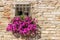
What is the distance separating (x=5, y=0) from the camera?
33.5 ft

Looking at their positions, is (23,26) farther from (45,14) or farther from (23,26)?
(45,14)

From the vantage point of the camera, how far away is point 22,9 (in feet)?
34.1

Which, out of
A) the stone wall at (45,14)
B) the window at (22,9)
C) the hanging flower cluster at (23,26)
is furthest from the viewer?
the window at (22,9)

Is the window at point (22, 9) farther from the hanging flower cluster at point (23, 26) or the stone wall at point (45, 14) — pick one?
the hanging flower cluster at point (23, 26)

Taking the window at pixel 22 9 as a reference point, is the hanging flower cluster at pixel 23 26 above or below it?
below

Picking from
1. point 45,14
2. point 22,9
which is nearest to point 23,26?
point 22,9

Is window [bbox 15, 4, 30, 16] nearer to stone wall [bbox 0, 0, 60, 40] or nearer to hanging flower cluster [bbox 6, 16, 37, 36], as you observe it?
stone wall [bbox 0, 0, 60, 40]

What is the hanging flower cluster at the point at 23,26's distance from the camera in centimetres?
985

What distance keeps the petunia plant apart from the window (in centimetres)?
40

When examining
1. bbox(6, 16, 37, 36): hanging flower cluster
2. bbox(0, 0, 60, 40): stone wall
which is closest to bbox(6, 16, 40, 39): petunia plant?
bbox(6, 16, 37, 36): hanging flower cluster

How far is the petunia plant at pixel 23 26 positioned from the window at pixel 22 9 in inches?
15.9

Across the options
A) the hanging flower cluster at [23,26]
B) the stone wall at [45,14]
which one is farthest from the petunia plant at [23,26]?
the stone wall at [45,14]

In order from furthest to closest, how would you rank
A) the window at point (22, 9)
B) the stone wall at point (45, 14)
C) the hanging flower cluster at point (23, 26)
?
the window at point (22, 9)
the stone wall at point (45, 14)
the hanging flower cluster at point (23, 26)

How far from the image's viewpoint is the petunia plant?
388 inches
